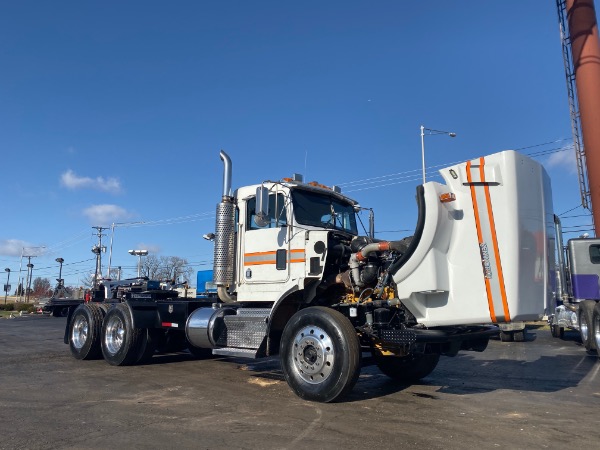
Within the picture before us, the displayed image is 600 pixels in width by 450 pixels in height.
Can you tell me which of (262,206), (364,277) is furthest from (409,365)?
(262,206)

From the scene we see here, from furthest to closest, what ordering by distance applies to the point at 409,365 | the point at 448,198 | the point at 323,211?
the point at 323,211, the point at 409,365, the point at 448,198

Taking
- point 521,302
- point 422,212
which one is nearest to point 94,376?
point 422,212

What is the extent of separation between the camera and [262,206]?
7637 millimetres

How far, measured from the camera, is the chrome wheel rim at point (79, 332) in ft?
37.7

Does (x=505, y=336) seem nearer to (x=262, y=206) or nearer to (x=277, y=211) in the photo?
(x=277, y=211)

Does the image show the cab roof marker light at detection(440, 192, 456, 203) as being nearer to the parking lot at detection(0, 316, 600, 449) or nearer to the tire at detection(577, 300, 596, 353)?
the parking lot at detection(0, 316, 600, 449)

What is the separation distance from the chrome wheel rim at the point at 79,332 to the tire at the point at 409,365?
7.02 m

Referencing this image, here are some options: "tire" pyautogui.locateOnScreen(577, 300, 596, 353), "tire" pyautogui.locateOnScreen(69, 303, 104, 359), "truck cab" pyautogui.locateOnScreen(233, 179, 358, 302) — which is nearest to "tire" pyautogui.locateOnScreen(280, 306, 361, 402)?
"truck cab" pyautogui.locateOnScreen(233, 179, 358, 302)

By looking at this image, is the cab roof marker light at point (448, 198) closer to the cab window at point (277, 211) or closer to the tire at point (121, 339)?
the cab window at point (277, 211)

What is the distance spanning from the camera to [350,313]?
23.3 ft

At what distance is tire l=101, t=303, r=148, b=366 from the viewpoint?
1024 cm

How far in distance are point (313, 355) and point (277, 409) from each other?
0.88 metres

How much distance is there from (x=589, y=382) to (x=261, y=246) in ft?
20.1

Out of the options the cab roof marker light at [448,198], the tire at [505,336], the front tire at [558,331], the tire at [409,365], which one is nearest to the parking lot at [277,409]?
the tire at [409,365]
